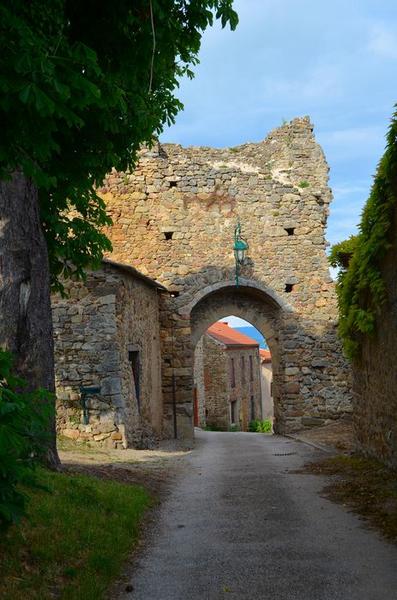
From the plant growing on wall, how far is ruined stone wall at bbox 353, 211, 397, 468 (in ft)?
9.88

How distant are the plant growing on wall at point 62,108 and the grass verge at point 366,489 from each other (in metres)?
3.45

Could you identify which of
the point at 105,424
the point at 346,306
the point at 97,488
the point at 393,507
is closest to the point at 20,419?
the point at 97,488

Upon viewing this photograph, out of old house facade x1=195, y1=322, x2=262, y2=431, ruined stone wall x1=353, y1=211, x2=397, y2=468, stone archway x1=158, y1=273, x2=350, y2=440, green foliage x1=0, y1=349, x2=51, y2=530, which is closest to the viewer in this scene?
green foliage x1=0, y1=349, x2=51, y2=530

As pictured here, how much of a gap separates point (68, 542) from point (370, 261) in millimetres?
4846

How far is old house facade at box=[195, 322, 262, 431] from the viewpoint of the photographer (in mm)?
31453

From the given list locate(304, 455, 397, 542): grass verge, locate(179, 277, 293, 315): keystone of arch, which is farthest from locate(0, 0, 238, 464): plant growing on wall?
locate(179, 277, 293, 315): keystone of arch

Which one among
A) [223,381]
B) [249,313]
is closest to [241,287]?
[249,313]

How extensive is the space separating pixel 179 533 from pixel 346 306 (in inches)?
178

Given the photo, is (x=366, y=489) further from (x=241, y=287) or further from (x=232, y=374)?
(x=232, y=374)

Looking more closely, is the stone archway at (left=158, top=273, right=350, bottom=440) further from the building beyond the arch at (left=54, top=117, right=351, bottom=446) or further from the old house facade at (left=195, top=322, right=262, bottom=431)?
the old house facade at (left=195, top=322, right=262, bottom=431)

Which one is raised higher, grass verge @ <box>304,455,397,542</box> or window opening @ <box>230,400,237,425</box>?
window opening @ <box>230,400,237,425</box>

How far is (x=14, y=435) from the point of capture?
3125 millimetres

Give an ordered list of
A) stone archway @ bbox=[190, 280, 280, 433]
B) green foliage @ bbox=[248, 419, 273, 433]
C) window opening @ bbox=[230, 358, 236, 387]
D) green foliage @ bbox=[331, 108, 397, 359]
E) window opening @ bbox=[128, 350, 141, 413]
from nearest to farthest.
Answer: green foliage @ bbox=[331, 108, 397, 359], window opening @ bbox=[128, 350, 141, 413], stone archway @ bbox=[190, 280, 280, 433], green foliage @ bbox=[248, 419, 273, 433], window opening @ bbox=[230, 358, 236, 387]

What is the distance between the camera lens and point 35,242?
6.61 m
